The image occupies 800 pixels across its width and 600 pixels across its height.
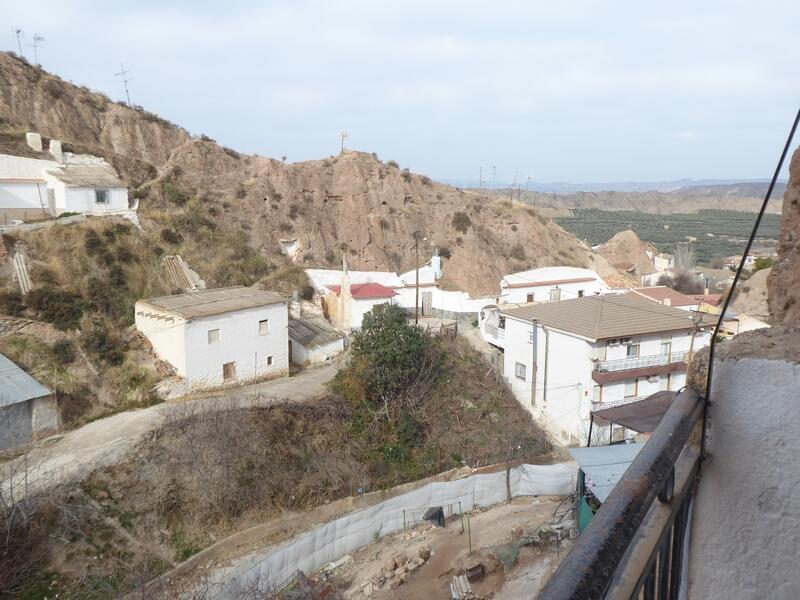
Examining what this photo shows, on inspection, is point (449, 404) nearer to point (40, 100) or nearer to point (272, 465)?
point (272, 465)

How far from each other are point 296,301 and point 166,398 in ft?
28.1

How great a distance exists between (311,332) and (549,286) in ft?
42.9

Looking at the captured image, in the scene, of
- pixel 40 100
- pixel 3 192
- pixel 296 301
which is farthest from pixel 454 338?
pixel 40 100

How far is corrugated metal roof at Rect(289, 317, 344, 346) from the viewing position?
22641mm

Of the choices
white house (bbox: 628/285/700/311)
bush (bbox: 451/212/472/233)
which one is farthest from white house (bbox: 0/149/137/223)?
white house (bbox: 628/285/700/311)

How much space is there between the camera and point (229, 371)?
766 inches

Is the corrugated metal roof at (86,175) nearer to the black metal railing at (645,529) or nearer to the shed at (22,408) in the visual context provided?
the shed at (22,408)

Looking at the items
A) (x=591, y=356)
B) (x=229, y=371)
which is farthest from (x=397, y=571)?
(x=591, y=356)

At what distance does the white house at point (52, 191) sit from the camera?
24766 millimetres

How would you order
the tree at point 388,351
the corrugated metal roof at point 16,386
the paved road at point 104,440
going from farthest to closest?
the tree at point 388,351, the corrugated metal roof at point 16,386, the paved road at point 104,440

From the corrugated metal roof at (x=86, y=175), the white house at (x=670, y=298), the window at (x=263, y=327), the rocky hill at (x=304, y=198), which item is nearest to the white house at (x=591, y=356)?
the white house at (x=670, y=298)

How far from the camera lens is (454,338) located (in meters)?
24.6

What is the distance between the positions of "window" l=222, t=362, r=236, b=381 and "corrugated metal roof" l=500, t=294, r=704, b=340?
10.6 meters

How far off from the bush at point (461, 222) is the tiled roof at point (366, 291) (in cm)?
1271
